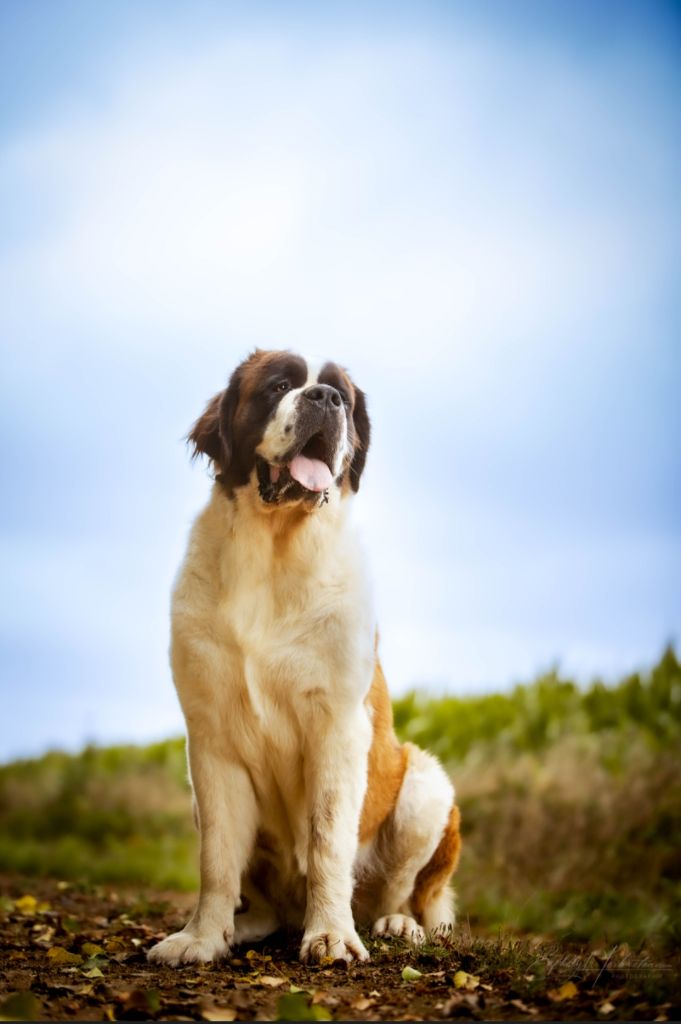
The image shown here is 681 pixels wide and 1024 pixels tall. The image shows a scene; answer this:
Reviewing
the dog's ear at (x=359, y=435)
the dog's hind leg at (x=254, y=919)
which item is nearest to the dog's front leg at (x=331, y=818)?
the dog's hind leg at (x=254, y=919)

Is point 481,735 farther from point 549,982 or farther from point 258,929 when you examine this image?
point 549,982

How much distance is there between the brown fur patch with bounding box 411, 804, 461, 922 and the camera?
15.3ft

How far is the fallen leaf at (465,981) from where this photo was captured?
3.44 m

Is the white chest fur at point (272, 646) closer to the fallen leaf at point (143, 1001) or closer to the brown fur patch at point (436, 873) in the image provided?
the brown fur patch at point (436, 873)

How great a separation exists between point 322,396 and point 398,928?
87.1 inches

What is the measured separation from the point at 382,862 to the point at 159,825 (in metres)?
7.21

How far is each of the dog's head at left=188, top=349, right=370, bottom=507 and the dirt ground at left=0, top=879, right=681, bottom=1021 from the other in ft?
5.55

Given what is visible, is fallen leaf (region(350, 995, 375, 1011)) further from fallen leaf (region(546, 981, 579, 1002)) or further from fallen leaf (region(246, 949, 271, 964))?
fallen leaf (region(246, 949, 271, 964))

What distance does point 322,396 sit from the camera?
13.4 ft

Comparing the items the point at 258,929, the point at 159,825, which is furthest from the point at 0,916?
the point at 159,825

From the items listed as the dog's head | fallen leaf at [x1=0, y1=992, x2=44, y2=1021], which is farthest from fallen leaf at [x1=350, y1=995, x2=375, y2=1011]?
the dog's head

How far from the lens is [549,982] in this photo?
3.38 m

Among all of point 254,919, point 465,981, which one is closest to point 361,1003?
point 465,981

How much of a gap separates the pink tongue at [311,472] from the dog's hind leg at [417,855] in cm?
143
